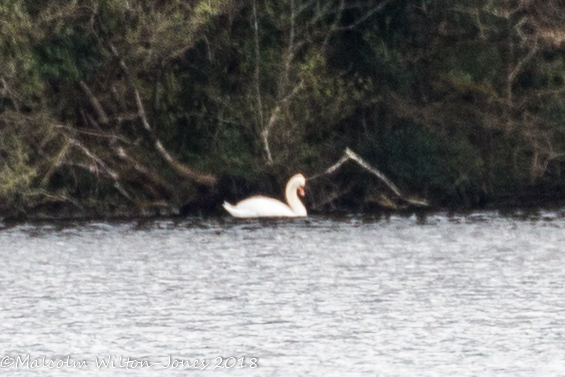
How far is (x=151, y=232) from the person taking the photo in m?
16.9

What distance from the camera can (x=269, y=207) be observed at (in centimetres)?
1802

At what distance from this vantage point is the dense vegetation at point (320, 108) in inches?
739

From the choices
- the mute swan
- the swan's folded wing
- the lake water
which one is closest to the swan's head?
the mute swan

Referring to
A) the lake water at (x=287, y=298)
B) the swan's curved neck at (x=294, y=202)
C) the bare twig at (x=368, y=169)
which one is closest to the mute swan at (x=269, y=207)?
the swan's curved neck at (x=294, y=202)

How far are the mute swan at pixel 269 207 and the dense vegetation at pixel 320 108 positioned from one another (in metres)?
0.96

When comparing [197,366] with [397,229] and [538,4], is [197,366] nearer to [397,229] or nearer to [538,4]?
[397,229]

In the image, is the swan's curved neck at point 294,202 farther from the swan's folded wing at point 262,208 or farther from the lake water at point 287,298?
the lake water at point 287,298

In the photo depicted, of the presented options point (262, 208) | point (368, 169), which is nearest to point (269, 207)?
point (262, 208)

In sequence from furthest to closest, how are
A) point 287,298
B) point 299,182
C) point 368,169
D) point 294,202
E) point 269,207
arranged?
1. point 368,169
2. point 299,182
3. point 294,202
4. point 269,207
5. point 287,298

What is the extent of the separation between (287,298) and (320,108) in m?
7.90

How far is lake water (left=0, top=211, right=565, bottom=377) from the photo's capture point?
9.02 m

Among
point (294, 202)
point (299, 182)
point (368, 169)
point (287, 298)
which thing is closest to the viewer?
point (287, 298)

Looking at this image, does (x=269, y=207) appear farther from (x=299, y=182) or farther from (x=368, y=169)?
(x=368, y=169)

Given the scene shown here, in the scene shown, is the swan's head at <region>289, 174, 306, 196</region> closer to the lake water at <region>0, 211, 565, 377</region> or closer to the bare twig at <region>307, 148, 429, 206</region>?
the bare twig at <region>307, 148, 429, 206</region>
